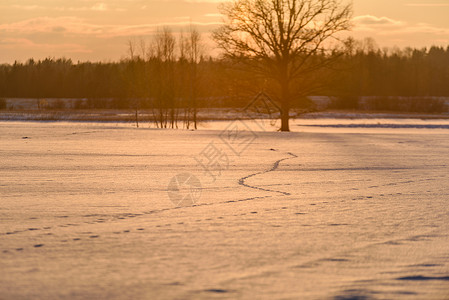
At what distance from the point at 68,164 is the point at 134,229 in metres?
5.77

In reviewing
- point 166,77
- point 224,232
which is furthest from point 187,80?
point 224,232

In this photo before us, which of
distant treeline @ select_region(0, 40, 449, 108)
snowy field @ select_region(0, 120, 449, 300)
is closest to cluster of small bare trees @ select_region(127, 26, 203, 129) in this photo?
distant treeline @ select_region(0, 40, 449, 108)

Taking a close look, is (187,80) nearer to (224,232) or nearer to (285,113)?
(285,113)

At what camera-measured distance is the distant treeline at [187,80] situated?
89.8 feet

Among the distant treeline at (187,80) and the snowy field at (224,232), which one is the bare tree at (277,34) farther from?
the snowy field at (224,232)

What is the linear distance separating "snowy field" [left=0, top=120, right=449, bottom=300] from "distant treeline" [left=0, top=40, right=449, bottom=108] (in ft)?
56.1

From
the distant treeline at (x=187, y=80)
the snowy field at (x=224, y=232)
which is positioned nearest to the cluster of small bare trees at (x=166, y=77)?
the distant treeline at (x=187, y=80)

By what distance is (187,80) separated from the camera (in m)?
33.2

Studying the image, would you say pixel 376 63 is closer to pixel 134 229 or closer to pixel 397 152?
pixel 397 152

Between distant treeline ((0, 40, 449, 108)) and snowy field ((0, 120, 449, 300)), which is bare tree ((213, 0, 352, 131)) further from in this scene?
snowy field ((0, 120, 449, 300))

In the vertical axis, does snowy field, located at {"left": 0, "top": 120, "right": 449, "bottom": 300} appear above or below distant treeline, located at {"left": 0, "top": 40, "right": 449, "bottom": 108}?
below

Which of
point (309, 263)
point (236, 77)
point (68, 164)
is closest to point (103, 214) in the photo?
point (309, 263)

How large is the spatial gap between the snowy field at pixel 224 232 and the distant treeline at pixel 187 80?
56.1 feet

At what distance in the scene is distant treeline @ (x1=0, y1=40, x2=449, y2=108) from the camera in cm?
2736
